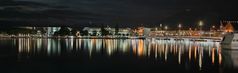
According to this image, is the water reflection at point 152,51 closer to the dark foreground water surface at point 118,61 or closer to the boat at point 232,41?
the dark foreground water surface at point 118,61

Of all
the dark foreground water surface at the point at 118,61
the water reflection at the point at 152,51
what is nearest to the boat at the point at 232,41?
the water reflection at the point at 152,51

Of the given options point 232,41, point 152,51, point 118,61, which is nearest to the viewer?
point 118,61

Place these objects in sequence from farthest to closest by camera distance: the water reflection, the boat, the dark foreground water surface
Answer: the boat < the water reflection < the dark foreground water surface

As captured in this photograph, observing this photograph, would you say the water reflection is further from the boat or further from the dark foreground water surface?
the boat

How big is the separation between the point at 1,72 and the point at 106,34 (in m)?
158

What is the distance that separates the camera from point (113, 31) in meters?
199

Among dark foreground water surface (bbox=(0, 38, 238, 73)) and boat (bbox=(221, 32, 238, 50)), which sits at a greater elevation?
boat (bbox=(221, 32, 238, 50))

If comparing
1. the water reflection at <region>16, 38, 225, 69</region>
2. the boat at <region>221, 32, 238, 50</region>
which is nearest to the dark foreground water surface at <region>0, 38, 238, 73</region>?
the water reflection at <region>16, 38, 225, 69</region>

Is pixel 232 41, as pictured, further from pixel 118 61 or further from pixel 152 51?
pixel 118 61

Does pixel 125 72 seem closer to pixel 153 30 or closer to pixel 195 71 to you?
pixel 195 71

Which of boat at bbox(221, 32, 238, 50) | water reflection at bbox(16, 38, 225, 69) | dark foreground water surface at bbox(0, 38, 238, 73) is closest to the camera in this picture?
dark foreground water surface at bbox(0, 38, 238, 73)

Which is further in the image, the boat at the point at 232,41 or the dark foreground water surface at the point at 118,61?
the boat at the point at 232,41

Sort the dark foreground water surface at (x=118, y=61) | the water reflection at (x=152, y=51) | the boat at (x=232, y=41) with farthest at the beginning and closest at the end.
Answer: the boat at (x=232, y=41) → the water reflection at (x=152, y=51) → the dark foreground water surface at (x=118, y=61)

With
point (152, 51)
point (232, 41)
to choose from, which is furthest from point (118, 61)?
point (232, 41)
